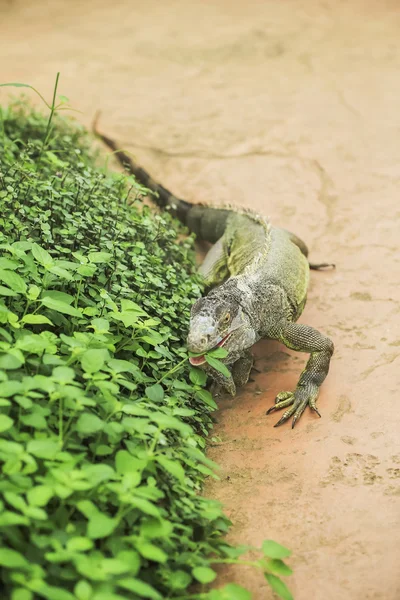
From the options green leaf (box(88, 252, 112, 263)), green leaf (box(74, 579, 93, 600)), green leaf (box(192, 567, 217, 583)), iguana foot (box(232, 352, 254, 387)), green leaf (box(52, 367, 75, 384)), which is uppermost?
green leaf (box(88, 252, 112, 263))

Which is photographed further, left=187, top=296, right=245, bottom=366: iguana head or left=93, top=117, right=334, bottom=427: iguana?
left=93, top=117, right=334, bottom=427: iguana

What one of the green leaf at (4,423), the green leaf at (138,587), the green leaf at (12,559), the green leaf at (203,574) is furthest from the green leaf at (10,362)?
the green leaf at (203,574)

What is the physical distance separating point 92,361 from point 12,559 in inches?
41.8

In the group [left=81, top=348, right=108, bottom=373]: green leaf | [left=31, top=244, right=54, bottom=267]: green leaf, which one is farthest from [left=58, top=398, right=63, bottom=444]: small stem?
[left=31, top=244, right=54, bottom=267]: green leaf

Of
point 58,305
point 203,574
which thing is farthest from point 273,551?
point 58,305

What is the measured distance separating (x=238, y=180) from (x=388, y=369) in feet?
11.0

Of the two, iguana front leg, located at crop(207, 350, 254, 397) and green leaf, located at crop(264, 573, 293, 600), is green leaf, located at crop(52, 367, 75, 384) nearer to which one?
green leaf, located at crop(264, 573, 293, 600)

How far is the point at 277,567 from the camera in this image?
319 centimetres

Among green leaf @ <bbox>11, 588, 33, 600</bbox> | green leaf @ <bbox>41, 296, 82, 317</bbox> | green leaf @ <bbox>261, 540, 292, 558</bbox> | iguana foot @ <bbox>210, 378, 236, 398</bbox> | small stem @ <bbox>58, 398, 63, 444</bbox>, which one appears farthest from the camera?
iguana foot @ <bbox>210, 378, 236, 398</bbox>

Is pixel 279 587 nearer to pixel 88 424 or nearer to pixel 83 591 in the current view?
pixel 83 591

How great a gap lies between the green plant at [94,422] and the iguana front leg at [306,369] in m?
0.61

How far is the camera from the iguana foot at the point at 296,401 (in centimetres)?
475

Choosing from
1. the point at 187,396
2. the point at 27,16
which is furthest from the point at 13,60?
the point at 187,396

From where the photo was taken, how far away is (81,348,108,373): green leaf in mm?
3434
